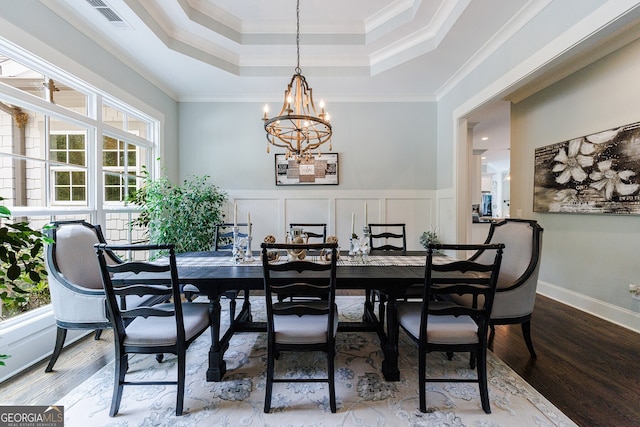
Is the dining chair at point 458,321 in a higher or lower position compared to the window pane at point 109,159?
lower

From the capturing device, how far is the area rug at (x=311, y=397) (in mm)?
1546

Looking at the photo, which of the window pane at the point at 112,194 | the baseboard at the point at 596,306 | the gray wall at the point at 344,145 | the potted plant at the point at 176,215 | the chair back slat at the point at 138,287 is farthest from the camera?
the gray wall at the point at 344,145

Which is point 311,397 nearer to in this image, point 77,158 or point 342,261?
point 342,261

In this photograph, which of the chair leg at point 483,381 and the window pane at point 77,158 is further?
the window pane at point 77,158

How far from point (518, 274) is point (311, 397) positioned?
1.84 metres

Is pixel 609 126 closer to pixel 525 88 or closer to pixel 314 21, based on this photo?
pixel 525 88

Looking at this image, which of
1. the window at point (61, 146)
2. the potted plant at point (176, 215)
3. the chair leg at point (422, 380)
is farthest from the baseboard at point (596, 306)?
the window at point (61, 146)

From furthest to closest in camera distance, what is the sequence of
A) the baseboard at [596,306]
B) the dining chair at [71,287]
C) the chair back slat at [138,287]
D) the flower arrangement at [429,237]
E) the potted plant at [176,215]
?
the flower arrangement at [429,237], the potted plant at [176,215], the baseboard at [596,306], the dining chair at [71,287], the chair back slat at [138,287]

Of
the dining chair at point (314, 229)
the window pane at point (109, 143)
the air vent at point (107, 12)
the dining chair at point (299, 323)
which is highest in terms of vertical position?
the air vent at point (107, 12)

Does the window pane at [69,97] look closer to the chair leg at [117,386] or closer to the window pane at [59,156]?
the window pane at [59,156]

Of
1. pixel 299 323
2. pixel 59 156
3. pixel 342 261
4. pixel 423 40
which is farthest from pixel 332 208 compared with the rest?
pixel 59 156

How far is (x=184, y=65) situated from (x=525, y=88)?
451 centimetres

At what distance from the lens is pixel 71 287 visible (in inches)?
74.5

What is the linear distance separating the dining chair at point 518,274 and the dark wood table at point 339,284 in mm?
625
